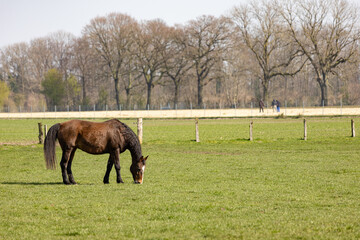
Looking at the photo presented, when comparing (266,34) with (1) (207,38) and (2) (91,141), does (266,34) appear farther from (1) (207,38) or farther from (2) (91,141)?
(2) (91,141)

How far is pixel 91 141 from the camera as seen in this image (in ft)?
48.2

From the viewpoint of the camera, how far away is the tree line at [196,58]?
86.2 metres

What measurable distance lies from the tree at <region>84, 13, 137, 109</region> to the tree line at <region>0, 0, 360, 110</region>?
18 cm

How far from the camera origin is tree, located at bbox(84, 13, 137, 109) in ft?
309

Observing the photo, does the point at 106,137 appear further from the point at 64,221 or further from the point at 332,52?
the point at 332,52

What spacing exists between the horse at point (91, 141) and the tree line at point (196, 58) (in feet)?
225

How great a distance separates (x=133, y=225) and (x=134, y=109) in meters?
81.0

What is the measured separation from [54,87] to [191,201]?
97178 mm

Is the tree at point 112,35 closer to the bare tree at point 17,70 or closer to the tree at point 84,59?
the tree at point 84,59

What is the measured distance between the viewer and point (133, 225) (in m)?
9.57

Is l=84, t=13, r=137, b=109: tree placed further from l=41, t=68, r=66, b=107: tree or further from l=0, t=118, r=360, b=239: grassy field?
l=0, t=118, r=360, b=239: grassy field

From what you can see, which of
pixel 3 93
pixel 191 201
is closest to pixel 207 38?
pixel 3 93

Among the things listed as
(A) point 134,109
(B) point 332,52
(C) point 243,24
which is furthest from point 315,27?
(A) point 134,109

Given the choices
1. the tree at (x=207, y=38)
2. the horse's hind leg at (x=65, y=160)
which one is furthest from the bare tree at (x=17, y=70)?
the horse's hind leg at (x=65, y=160)
